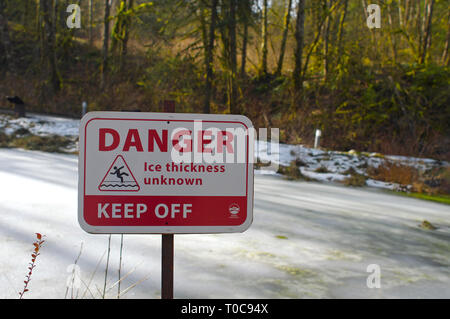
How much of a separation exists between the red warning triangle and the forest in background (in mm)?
10701

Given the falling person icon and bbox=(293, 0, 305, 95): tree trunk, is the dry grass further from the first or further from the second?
the falling person icon

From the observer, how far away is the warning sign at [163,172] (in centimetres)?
177

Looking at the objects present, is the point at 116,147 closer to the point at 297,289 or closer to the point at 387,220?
the point at 297,289

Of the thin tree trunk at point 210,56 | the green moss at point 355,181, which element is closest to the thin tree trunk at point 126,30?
the thin tree trunk at point 210,56

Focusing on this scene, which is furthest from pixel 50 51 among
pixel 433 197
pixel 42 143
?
pixel 433 197

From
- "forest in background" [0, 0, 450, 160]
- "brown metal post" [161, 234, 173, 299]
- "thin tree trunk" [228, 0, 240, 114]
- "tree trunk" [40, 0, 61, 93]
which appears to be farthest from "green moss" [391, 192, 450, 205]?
"tree trunk" [40, 0, 61, 93]

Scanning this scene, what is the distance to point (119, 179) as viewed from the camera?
1.79 m

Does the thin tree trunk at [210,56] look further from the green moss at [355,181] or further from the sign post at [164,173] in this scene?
the sign post at [164,173]

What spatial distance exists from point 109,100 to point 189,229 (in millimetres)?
15302

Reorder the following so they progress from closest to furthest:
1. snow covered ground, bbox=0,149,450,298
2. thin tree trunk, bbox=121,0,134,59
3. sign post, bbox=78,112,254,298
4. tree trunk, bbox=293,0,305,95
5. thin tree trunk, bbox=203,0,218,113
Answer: sign post, bbox=78,112,254,298, snow covered ground, bbox=0,149,450,298, thin tree trunk, bbox=203,0,218,113, tree trunk, bbox=293,0,305,95, thin tree trunk, bbox=121,0,134,59

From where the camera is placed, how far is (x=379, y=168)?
894cm

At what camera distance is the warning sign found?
1.77 m

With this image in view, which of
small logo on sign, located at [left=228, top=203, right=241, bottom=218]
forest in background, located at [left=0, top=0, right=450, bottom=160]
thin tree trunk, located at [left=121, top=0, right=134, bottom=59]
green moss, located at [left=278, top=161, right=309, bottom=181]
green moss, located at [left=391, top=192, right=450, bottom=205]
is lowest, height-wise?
green moss, located at [left=391, top=192, right=450, bottom=205]
